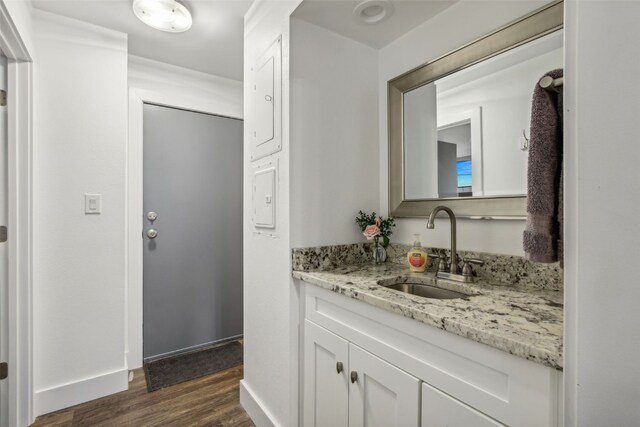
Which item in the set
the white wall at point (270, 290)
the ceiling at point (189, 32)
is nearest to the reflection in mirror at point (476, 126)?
the white wall at point (270, 290)

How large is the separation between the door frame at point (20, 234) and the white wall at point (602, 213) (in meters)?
2.24

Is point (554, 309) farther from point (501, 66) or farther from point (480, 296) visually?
point (501, 66)

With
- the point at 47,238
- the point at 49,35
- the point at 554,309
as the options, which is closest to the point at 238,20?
the point at 49,35

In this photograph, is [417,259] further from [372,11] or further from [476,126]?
[372,11]

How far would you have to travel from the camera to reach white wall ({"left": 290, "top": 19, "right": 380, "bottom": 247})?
1340 mm

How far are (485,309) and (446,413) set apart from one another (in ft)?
0.90

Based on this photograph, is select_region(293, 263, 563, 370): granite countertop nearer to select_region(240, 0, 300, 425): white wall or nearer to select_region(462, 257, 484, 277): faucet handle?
select_region(462, 257, 484, 277): faucet handle

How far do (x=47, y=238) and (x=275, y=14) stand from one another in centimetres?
176

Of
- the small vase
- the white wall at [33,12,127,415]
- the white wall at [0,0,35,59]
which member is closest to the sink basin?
the small vase

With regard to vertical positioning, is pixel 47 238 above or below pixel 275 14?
below

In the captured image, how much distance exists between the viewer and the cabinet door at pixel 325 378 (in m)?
1.06

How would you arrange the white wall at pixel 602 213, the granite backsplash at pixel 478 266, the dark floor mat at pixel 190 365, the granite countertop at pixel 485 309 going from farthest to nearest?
1. the dark floor mat at pixel 190 365
2. the granite backsplash at pixel 478 266
3. the granite countertop at pixel 485 309
4. the white wall at pixel 602 213

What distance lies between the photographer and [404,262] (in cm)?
149

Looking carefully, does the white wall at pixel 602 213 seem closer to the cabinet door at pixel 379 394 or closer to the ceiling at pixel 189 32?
the cabinet door at pixel 379 394
